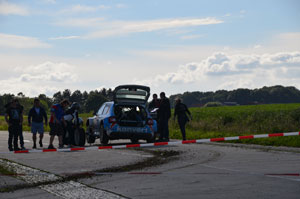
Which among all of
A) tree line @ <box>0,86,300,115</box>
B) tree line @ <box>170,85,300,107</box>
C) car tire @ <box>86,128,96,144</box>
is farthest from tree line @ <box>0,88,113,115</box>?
car tire @ <box>86,128,96,144</box>

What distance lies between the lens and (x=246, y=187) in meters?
8.44

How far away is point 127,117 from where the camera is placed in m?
19.6

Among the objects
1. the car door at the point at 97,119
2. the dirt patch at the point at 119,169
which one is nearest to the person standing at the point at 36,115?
the car door at the point at 97,119

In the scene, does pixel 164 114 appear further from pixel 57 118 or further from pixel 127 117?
pixel 57 118

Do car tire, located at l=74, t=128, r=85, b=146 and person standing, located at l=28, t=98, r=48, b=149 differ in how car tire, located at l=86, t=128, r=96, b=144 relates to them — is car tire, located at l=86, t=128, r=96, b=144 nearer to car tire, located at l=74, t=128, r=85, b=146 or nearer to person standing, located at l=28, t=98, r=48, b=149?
car tire, located at l=74, t=128, r=85, b=146

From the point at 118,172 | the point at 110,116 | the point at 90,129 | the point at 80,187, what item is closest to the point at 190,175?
the point at 118,172

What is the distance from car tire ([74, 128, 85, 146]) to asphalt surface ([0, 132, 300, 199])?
12.5 ft

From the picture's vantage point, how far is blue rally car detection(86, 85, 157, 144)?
62.7 feet

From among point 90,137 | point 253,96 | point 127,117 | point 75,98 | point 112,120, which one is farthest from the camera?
point 75,98

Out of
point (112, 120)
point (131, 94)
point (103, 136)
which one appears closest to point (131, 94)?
point (131, 94)

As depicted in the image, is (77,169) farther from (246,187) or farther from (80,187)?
(246,187)

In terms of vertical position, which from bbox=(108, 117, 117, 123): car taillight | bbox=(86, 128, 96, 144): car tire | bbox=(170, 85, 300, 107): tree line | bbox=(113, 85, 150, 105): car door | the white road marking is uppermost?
bbox=(170, 85, 300, 107): tree line

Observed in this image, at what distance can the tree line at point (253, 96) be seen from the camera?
123856mm

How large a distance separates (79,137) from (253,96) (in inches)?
4683
